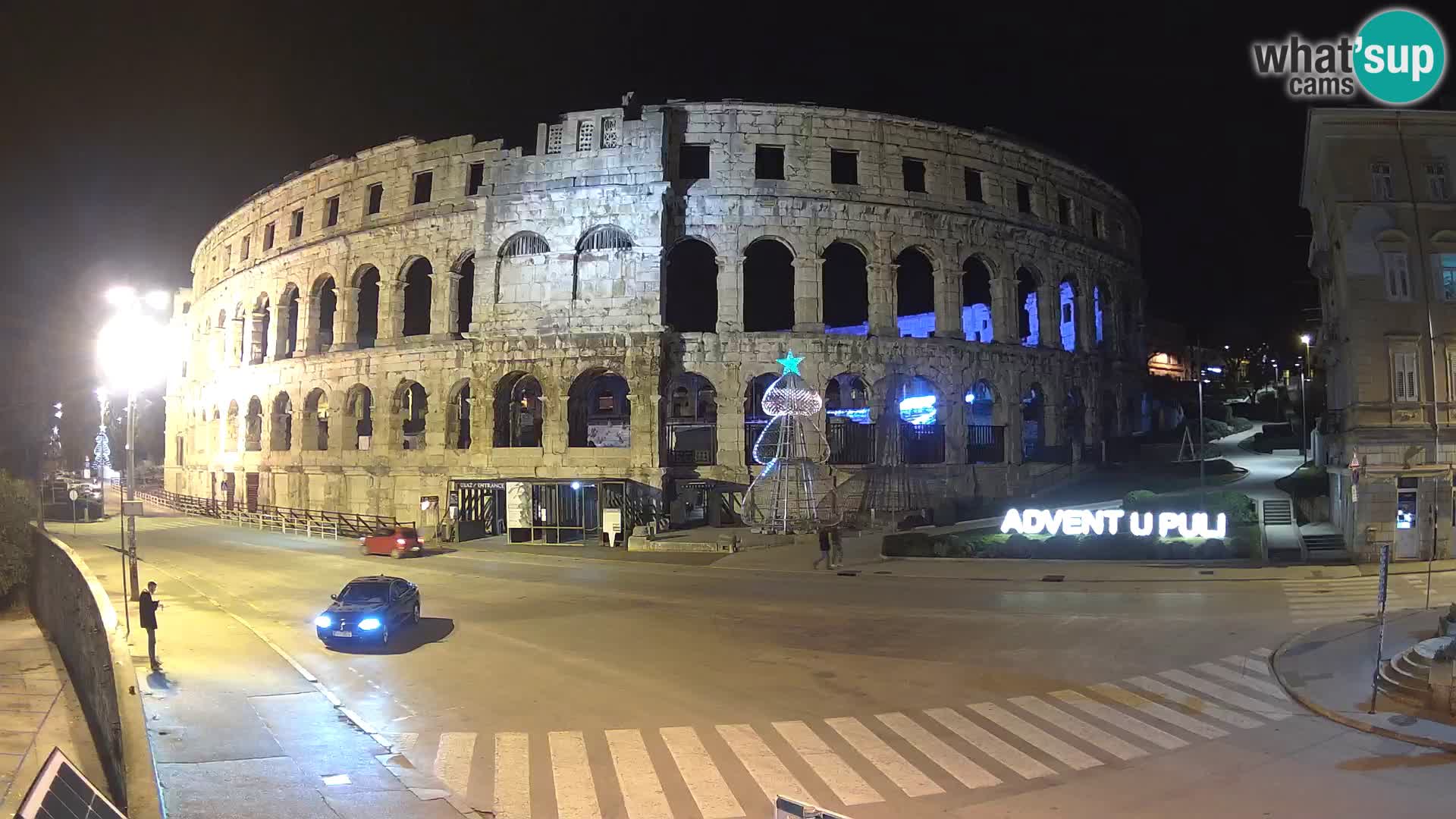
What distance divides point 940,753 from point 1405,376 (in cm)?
2876

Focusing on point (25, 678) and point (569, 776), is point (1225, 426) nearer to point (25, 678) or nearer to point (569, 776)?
point (569, 776)

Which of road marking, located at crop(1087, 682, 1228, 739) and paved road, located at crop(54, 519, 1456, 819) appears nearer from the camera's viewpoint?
paved road, located at crop(54, 519, 1456, 819)

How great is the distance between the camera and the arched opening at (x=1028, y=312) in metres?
48.2

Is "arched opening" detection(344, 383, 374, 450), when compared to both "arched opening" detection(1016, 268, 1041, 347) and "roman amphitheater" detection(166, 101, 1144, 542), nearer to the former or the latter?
"roman amphitheater" detection(166, 101, 1144, 542)

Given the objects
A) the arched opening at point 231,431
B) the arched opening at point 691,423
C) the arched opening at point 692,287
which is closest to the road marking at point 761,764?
the arched opening at point 691,423

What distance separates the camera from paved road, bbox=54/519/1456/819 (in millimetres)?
10281

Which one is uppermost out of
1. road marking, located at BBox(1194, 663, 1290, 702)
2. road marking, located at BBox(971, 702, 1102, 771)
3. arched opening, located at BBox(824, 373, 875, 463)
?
arched opening, located at BBox(824, 373, 875, 463)

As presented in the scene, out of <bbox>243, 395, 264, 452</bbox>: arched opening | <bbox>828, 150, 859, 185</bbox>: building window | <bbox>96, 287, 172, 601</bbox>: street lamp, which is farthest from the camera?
<bbox>243, 395, 264, 452</bbox>: arched opening

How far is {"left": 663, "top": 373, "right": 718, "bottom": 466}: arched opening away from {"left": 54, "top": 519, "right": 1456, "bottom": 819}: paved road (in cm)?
1641

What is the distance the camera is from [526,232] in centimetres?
4291

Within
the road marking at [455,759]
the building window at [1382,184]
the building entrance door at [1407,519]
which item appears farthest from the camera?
the building window at [1382,184]

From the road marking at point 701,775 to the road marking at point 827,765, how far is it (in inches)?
49.6

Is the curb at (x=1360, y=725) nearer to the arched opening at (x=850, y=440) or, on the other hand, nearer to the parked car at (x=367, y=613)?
the parked car at (x=367, y=613)

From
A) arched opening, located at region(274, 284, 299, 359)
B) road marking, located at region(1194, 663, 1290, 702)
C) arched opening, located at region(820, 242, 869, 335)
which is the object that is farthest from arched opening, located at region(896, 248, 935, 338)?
road marking, located at region(1194, 663, 1290, 702)
